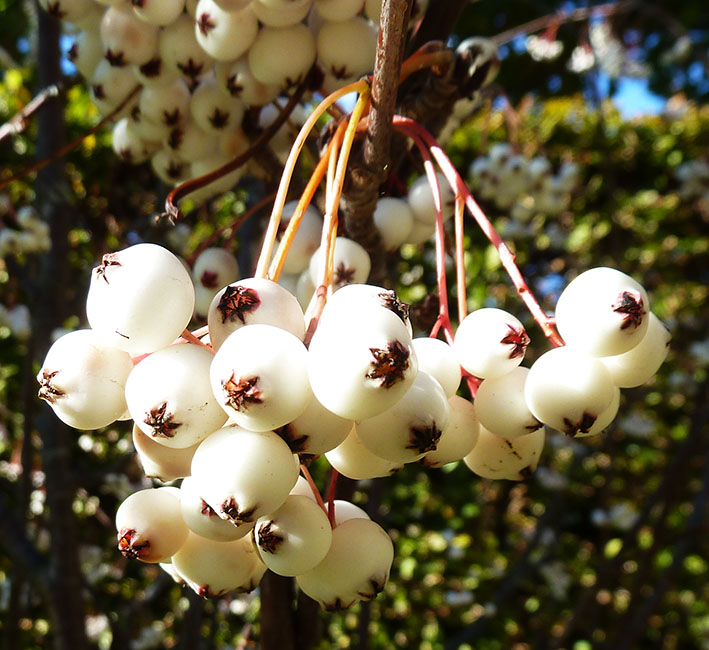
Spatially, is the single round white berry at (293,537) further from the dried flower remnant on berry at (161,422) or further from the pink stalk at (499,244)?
the pink stalk at (499,244)

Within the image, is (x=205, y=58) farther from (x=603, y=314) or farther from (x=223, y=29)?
(x=603, y=314)

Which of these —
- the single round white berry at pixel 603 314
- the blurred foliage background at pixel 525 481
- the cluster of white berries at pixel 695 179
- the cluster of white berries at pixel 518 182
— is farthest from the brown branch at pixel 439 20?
the cluster of white berries at pixel 695 179

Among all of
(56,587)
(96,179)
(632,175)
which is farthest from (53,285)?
(632,175)

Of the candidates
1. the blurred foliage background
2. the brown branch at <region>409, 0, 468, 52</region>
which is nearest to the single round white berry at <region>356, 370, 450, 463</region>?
the brown branch at <region>409, 0, 468, 52</region>

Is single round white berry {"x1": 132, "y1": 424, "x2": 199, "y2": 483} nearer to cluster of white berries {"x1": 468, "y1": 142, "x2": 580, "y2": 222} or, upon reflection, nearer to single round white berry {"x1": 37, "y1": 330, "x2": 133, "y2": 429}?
single round white berry {"x1": 37, "y1": 330, "x2": 133, "y2": 429}

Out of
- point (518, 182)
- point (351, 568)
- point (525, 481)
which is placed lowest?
point (525, 481)

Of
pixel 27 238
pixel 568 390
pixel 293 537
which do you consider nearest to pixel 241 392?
pixel 293 537
